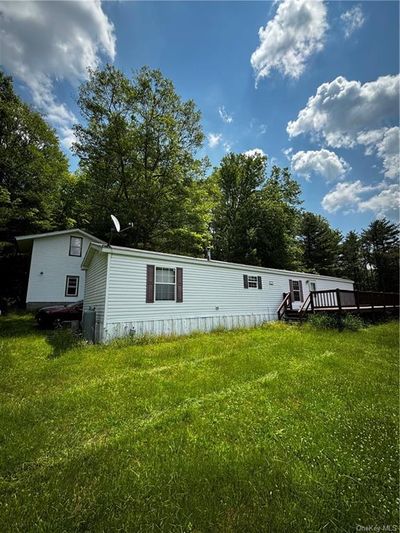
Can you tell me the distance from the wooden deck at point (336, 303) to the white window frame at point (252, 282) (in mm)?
2355

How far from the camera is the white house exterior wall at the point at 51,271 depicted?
53.1ft

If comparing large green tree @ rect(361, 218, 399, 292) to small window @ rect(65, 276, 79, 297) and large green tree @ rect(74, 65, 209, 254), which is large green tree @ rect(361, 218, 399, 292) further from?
small window @ rect(65, 276, 79, 297)

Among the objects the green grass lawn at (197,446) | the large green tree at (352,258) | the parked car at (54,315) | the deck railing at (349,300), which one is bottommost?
the green grass lawn at (197,446)

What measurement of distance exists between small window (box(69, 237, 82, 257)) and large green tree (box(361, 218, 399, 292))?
1494 inches

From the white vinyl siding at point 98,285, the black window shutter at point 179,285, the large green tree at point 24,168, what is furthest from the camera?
the large green tree at point 24,168

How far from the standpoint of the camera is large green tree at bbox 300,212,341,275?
104ft

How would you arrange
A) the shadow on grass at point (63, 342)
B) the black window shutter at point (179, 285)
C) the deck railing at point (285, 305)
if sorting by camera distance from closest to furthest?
the shadow on grass at point (63, 342) < the black window shutter at point (179, 285) < the deck railing at point (285, 305)

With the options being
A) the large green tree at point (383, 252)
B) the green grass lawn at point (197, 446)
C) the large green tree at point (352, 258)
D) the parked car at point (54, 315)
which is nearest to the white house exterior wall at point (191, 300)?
the parked car at point (54, 315)

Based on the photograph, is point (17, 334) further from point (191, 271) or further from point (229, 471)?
point (229, 471)

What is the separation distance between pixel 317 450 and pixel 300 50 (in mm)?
12777

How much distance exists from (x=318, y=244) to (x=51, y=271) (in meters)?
30.5

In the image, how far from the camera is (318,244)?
3225cm

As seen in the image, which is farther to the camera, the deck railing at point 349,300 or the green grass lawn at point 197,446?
the deck railing at point 349,300

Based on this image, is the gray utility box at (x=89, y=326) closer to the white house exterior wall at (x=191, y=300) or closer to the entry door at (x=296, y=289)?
the white house exterior wall at (x=191, y=300)
